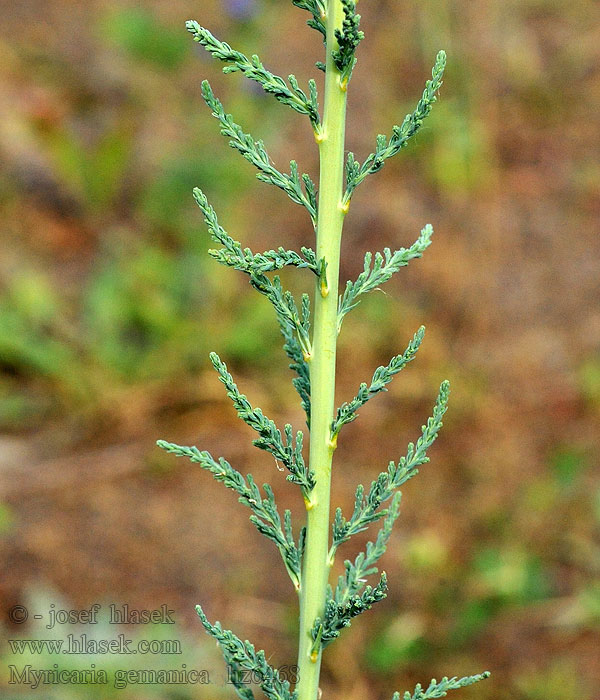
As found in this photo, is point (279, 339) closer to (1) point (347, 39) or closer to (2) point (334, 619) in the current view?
(2) point (334, 619)

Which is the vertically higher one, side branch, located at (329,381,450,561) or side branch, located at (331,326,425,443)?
side branch, located at (331,326,425,443)

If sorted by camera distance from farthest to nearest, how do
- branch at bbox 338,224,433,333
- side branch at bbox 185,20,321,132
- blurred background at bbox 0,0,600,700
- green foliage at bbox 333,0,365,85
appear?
blurred background at bbox 0,0,600,700 < branch at bbox 338,224,433,333 < side branch at bbox 185,20,321,132 < green foliage at bbox 333,0,365,85

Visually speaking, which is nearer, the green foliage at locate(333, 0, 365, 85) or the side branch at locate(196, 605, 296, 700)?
the green foliage at locate(333, 0, 365, 85)

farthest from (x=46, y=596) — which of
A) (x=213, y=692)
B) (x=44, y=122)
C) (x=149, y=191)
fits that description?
(x=44, y=122)

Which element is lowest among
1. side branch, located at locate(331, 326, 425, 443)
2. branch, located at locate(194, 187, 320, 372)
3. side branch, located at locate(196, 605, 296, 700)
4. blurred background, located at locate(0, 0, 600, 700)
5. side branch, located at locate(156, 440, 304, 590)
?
side branch, located at locate(196, 605, 296, 700)

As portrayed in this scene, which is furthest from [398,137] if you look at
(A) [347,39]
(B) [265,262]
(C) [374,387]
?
(C) [374,387]

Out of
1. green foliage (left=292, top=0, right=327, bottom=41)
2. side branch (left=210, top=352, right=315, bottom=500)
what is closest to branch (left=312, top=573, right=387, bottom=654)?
side branch (left=210, top=352, right=315, bottom=500)

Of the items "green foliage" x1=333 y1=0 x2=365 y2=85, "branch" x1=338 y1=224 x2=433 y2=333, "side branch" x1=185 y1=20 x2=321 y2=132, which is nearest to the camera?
"green foliage" x1=333 y1=0 x2=365 y2=85

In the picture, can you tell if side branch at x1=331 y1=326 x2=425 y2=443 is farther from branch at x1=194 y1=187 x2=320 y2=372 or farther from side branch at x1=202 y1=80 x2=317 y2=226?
side branch at x1=202 y1=80 x2=317 y2=226
